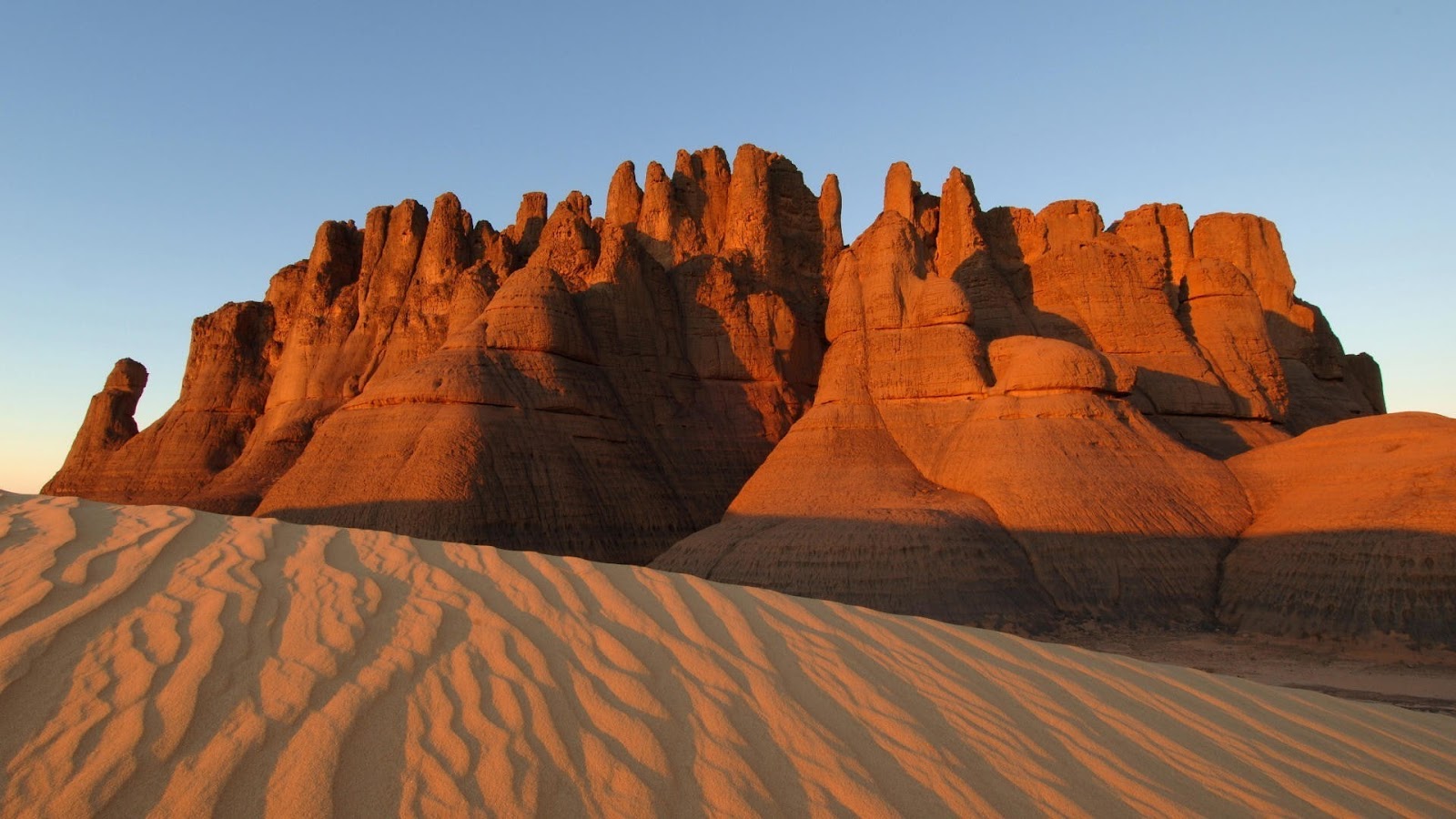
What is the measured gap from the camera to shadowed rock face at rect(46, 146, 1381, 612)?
58.6 ft

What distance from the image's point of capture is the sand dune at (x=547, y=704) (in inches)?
102

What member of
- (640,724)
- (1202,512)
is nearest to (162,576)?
(640,724)

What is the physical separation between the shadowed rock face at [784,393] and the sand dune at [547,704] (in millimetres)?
12073

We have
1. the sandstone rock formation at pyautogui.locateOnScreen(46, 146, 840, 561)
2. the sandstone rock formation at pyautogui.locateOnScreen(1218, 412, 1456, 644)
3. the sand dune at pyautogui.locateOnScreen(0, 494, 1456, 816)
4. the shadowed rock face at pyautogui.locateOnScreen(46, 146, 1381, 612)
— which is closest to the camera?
the sand dune at pyautogui.locateOnScreen(0, 494, 1456, 816)

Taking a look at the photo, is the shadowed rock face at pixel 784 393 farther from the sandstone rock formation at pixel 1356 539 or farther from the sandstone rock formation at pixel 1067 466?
Result: the sandstone rock formation at pixel 1356 539

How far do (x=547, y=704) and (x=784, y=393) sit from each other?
2501 cm

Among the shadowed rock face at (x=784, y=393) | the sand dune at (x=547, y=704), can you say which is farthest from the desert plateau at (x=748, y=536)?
the shadowed rock face at (x=784, y=393)

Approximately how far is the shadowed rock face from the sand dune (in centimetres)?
1207

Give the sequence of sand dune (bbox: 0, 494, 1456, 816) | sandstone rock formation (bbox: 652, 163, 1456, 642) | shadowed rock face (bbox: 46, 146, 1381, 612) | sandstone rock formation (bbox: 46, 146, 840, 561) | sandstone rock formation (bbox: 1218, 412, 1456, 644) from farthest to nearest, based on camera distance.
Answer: sandstone rock formation (bbox: 46, 146, 840, 561) < shadowed rock face (bbox: 46, 146, 1381, 612) < sandstone rock formation (bbox: 652, 163, 1456, 642) < sandstone rock formation (bbox: 1218, 412, 1456, 644) < sand dune (bbox: 0, 494, 1456, 816)

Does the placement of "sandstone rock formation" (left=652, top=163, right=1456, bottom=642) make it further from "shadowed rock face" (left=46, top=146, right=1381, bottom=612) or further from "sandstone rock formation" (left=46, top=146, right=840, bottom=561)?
"sandstone rock formation" (left=46, top=146, right=840, bottom=561)

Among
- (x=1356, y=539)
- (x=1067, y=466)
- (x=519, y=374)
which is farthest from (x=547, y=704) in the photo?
(x=519, y=374)

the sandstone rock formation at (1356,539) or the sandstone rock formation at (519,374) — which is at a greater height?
the sandstone rock formation at (519,374)

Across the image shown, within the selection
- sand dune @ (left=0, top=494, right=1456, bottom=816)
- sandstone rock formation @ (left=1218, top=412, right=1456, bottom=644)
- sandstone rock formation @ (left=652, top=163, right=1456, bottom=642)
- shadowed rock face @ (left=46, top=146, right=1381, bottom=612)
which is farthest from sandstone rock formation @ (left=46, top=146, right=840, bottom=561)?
sand dune @ (left=0, top=494, right=1456, bottom=816)

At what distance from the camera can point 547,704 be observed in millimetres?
3199
